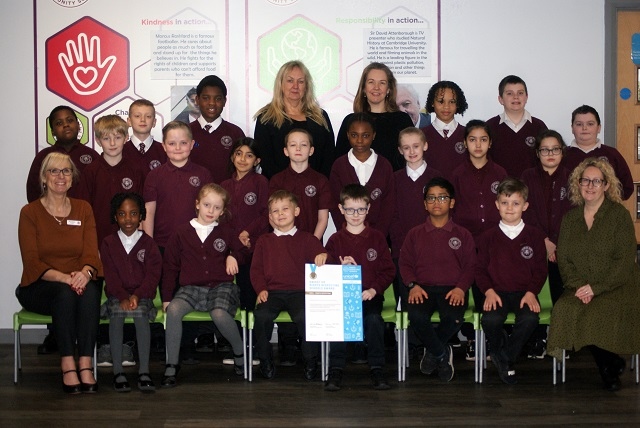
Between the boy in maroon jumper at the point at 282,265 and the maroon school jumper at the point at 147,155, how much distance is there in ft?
3.18

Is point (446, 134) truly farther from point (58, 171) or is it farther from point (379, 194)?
point (58, 171)

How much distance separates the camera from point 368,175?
5520 millimetres

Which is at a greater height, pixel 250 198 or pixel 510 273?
pixel 250 198

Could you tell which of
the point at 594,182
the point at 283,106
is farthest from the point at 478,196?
the point at 283,106

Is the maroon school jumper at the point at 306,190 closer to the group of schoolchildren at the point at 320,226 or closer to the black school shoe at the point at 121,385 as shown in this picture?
the group of schoolchildren at the point at 320,226

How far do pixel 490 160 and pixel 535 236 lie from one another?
2.22ft

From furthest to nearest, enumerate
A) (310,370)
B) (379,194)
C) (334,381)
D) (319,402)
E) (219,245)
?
(379,194) → (219,245) → (310,370) → (334,381) → (319,402)

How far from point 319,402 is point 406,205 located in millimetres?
1573

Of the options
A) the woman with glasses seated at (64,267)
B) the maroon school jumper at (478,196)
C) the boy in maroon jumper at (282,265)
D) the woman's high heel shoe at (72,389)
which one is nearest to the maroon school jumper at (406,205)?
the maroon school jumper at (478,196)

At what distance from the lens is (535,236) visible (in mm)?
5133

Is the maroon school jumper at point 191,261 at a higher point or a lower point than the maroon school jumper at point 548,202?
lower

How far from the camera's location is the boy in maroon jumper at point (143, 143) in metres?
5.67

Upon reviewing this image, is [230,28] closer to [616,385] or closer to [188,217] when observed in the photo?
[188,217]

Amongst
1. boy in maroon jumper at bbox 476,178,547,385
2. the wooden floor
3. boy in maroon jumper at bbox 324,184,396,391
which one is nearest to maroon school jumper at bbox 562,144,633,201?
boy in maroon jumper at bbox 476,178,547,385
